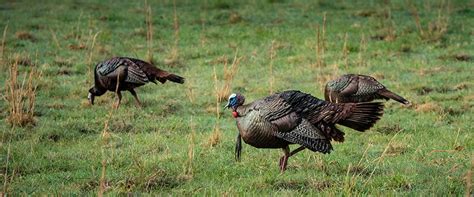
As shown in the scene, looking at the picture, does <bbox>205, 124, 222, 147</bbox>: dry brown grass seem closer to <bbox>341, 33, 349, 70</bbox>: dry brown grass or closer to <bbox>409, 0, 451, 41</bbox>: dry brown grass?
<bbox>341, 33, 349, 70</bbox>: dry brown grass

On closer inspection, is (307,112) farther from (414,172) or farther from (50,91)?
(50,91)

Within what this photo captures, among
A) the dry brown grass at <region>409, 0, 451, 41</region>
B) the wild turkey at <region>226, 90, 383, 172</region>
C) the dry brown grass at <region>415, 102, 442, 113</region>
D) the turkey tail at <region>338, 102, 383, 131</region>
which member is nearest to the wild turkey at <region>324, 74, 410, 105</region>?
the dry brown grass at <region>415, 102, 442, 113</region>

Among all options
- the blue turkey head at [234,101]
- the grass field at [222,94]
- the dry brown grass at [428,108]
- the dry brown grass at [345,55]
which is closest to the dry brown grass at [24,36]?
the grass field at [222,94]

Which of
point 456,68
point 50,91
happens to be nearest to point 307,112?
point 50,91

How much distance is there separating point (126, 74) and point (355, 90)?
2967 millimetres

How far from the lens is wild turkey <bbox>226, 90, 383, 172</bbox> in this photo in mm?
7055

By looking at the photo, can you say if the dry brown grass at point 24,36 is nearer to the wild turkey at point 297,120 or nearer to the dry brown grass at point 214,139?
the dry brown grass at point 214,139

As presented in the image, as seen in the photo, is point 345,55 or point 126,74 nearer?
point 126,74

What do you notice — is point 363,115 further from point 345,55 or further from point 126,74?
point 345,55

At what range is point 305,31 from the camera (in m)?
15.6

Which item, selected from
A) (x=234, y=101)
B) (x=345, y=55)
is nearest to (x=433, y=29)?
(x=345, y=55)

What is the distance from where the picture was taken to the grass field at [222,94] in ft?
23.2

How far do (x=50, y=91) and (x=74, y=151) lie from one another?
3.37 metres

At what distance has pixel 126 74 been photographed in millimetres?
10477
